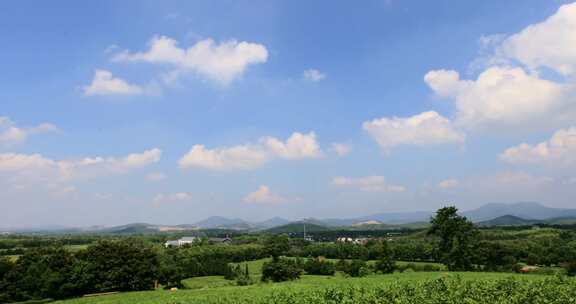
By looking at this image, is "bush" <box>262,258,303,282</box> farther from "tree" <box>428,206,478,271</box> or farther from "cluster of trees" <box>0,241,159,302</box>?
"tree" <box>428,206,478,271</box>

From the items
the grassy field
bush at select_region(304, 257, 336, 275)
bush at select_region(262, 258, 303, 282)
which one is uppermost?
the grassy field

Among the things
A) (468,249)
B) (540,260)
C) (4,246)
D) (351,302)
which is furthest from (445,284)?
(4,246)

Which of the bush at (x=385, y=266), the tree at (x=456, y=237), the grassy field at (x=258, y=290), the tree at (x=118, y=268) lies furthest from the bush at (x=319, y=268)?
the grassy field at (x=258, y=290)

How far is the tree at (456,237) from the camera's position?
218 feet

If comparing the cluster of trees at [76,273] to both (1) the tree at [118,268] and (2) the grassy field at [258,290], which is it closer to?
(1) the tree at [118,268]

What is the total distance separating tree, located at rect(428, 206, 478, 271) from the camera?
6631cm

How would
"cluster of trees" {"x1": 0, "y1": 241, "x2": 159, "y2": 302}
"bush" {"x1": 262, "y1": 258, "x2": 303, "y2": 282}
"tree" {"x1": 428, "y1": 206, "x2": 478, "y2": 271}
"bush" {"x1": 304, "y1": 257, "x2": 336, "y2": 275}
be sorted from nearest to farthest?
"cluster of trees" {"x1": 0, "y1": 241, "x2": 159, "y2": 302} < "tree" {"x1": 428, "y1": 206, "x2": 478, "y2": 271} < "bush" {"x1": 262, "y1": 258, "x2": 303, "y2": 282} < "bush" {"x1": 304, "y1": 257, "x2": 336, "y2": 275}

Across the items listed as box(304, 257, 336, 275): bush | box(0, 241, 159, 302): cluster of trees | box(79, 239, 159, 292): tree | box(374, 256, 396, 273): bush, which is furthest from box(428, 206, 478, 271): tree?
box(0, 241, 159, 302): cluster of trees

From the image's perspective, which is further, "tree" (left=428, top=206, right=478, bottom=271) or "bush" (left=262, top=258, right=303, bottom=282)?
"bush" (left=262, top=258, right=303, bottom=282)

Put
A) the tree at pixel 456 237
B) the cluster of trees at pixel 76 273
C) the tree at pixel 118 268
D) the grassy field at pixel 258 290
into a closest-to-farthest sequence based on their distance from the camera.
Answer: the grassy field at pixel 258 290
the cluster of trees at pixel 76 273
the tree at pixel 118 268
the tree at pixel 456 237

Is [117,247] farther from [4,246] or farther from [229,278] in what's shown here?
[4,246]

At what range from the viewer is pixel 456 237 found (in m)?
66.8

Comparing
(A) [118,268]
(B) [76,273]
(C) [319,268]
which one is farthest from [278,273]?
(B) [76,273]

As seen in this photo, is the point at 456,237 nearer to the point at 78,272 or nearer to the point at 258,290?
the point at 258,290
